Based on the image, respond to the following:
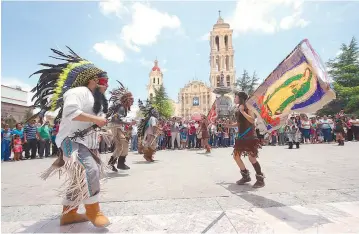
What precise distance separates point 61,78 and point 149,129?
5124mm

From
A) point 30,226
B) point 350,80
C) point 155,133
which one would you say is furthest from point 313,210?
point 350,80

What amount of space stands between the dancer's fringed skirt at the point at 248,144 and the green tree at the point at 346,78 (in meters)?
32.9

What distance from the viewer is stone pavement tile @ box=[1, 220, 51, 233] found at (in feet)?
9.27

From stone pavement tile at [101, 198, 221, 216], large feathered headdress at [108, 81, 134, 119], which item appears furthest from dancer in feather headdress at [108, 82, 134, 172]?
stone pavement tile at [101, 198, 221, 216]

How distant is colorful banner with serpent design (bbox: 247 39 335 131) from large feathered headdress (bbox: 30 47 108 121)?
7.85ft

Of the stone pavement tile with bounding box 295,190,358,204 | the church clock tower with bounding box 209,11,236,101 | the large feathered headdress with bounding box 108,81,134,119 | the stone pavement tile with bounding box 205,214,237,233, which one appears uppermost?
the church clock tower with bounding box 209,11,236,101

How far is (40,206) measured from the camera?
3.70 meters

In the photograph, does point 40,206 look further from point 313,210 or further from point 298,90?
point 298,90

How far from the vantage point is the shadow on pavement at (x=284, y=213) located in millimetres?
2797

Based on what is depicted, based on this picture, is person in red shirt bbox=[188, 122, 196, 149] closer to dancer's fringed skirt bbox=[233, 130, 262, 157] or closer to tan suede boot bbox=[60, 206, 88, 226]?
dancer's fringed skirt bbox=[233, 130, 262, 157]

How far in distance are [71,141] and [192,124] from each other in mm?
12213

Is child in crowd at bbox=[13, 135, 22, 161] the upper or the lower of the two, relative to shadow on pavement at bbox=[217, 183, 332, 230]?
upper

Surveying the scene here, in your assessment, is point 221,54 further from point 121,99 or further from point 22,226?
point 22,226

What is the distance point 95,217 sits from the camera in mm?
2754
